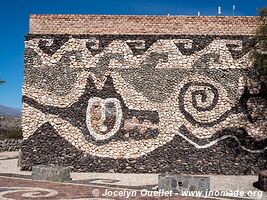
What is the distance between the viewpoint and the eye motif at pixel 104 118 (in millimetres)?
15656

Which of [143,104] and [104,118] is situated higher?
[143,104]

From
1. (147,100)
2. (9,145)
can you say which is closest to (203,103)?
(147,100)

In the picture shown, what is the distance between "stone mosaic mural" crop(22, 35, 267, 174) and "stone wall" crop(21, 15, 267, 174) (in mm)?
36

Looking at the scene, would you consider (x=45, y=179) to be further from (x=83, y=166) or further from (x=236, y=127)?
(x=236, y=127)

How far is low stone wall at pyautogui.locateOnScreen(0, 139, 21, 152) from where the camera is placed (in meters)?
25.8

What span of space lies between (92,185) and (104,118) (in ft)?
13.7

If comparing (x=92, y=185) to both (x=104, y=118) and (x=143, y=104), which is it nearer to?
(x=104, y=118)

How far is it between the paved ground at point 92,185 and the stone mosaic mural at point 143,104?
96 cm

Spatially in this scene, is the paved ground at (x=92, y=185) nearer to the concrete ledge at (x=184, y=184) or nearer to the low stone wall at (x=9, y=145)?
the concrete ledge at (x=184, y=184)

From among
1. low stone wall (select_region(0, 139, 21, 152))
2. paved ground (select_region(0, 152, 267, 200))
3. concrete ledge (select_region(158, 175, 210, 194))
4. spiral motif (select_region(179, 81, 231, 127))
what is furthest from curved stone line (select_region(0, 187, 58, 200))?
low stone wall (select_region(0, 139, 21, 152))

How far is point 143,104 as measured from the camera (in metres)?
15.6

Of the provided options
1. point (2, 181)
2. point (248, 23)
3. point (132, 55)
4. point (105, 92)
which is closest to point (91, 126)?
point (105, 92)

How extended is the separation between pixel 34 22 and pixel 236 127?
839cm

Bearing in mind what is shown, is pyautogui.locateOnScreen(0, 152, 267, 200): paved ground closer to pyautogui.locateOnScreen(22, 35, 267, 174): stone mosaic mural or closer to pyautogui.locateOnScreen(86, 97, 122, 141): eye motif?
pyautogui.locateOnScreen(22, 35, 267, 174): stone mosaic mural
